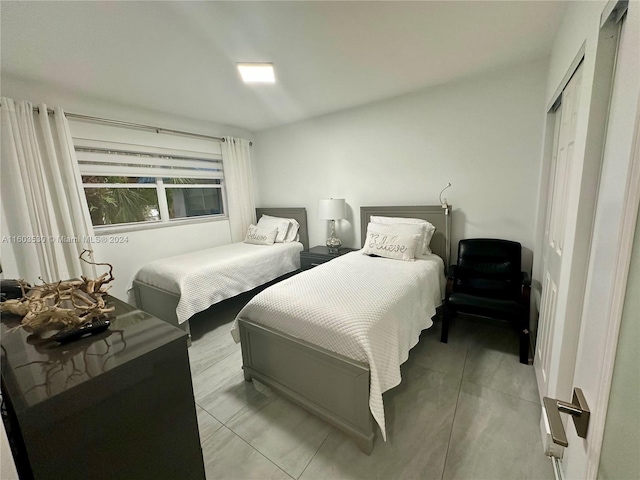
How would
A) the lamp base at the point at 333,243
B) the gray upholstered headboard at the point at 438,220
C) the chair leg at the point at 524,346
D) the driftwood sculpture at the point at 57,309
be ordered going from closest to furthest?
1. the driftwood sculpture at the point at 57,309
2. the chair leg at the point at 524,346
3. the gray upholstered headboard at the point at 438,220
4. the lamp base at the point at 333,243

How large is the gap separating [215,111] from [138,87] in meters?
0.90

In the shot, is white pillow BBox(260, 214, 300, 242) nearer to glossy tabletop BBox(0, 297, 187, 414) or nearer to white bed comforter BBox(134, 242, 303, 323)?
white bed comforter BBox(134, 242, 303, 323)

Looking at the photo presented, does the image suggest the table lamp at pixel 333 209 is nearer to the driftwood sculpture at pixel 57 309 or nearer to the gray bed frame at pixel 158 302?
the gray bed frame at pixel 158 302

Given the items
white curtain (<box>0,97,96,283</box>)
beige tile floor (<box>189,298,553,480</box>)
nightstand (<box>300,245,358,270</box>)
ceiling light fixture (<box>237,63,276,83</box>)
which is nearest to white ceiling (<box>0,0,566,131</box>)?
ceiling light fixture (<box>237,63,276,83</box>)

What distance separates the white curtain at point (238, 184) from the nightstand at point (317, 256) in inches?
48.8

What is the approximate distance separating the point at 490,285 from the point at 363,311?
1.68m

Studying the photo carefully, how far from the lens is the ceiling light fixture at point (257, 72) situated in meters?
2.17

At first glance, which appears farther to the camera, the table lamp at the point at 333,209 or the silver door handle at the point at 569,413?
the table lamp at the point at 333,209

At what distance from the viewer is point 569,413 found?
546mm

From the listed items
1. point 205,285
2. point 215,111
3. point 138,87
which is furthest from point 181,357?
point 215,111

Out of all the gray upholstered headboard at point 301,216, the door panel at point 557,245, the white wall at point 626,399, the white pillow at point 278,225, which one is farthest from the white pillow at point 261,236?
the white wall at point 626,399

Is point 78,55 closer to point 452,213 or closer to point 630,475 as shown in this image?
point 630,475

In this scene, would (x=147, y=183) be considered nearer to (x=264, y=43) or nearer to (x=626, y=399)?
(x=264, y=43)

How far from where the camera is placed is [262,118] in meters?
3.63
